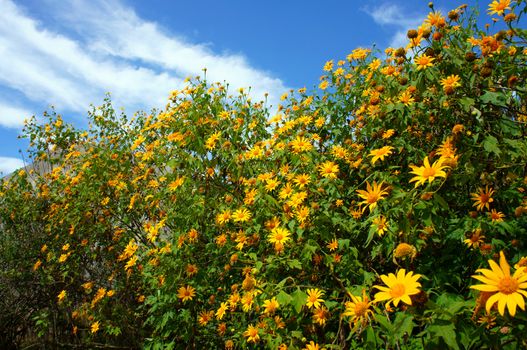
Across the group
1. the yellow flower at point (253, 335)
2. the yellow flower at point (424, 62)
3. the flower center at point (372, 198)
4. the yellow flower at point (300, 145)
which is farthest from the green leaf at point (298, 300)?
the yellow flower at point (424, 62)

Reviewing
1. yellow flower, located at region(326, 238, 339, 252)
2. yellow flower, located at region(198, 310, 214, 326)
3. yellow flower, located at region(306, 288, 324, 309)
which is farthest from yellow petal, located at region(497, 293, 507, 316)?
yellow flower, located at region(198, 310, 214, 326)

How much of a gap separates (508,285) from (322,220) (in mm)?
1370

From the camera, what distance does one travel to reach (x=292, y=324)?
2.36m

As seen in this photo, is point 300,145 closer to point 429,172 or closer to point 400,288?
point 429,172

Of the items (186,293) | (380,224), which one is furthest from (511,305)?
(186,293)

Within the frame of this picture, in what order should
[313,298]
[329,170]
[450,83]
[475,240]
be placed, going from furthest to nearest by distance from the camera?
1. [329,170]
2. [313,298]
3. [450,83]
4. [475,240]

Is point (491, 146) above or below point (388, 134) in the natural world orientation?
below

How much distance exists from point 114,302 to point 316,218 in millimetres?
3188

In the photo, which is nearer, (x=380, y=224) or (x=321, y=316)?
(x=380, y=224)

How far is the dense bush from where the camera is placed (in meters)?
1.69

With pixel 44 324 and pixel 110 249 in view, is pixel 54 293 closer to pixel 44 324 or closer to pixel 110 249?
pixel 44 324

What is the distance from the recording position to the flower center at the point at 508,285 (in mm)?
1101

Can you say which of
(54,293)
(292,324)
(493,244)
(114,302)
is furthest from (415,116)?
(54,293)

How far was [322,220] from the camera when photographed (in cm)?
243
